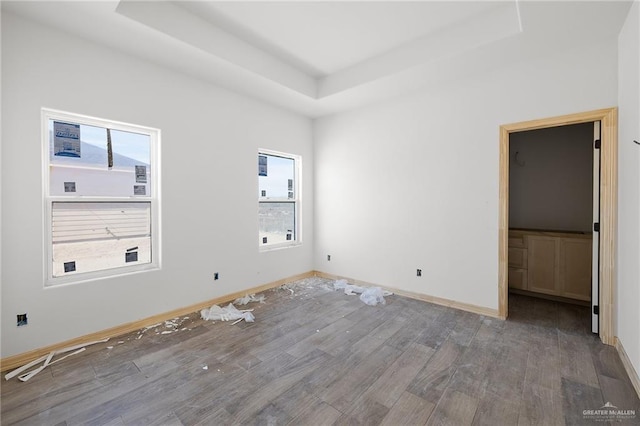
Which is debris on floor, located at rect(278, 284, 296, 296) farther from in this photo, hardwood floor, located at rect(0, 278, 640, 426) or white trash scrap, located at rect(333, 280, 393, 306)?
hardwood floor, located at rect(0, 278, 640, 426)

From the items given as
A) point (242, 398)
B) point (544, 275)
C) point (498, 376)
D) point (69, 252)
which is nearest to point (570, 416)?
point (498, 376)

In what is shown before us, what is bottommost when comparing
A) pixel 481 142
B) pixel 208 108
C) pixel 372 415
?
pixel 372 415

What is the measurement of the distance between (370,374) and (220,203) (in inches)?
105

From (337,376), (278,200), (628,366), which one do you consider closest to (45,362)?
(337,376)

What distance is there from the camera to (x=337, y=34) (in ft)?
10.1

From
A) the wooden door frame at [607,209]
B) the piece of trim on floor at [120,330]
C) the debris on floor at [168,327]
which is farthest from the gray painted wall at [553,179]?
the debris on floor at [168,327]

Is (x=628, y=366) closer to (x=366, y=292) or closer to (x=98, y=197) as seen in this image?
(x=366, y=292)

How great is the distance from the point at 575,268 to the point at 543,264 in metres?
0.32

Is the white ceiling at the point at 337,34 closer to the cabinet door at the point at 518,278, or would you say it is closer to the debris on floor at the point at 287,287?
the cabinet door at the point at 518,278

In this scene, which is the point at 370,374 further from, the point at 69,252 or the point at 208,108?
the point at 208,108

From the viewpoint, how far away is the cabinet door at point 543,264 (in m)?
3.77

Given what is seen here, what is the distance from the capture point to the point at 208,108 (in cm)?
358

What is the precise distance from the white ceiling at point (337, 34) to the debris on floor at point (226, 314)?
2.79 m

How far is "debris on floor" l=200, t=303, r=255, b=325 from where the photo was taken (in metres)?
3.27
